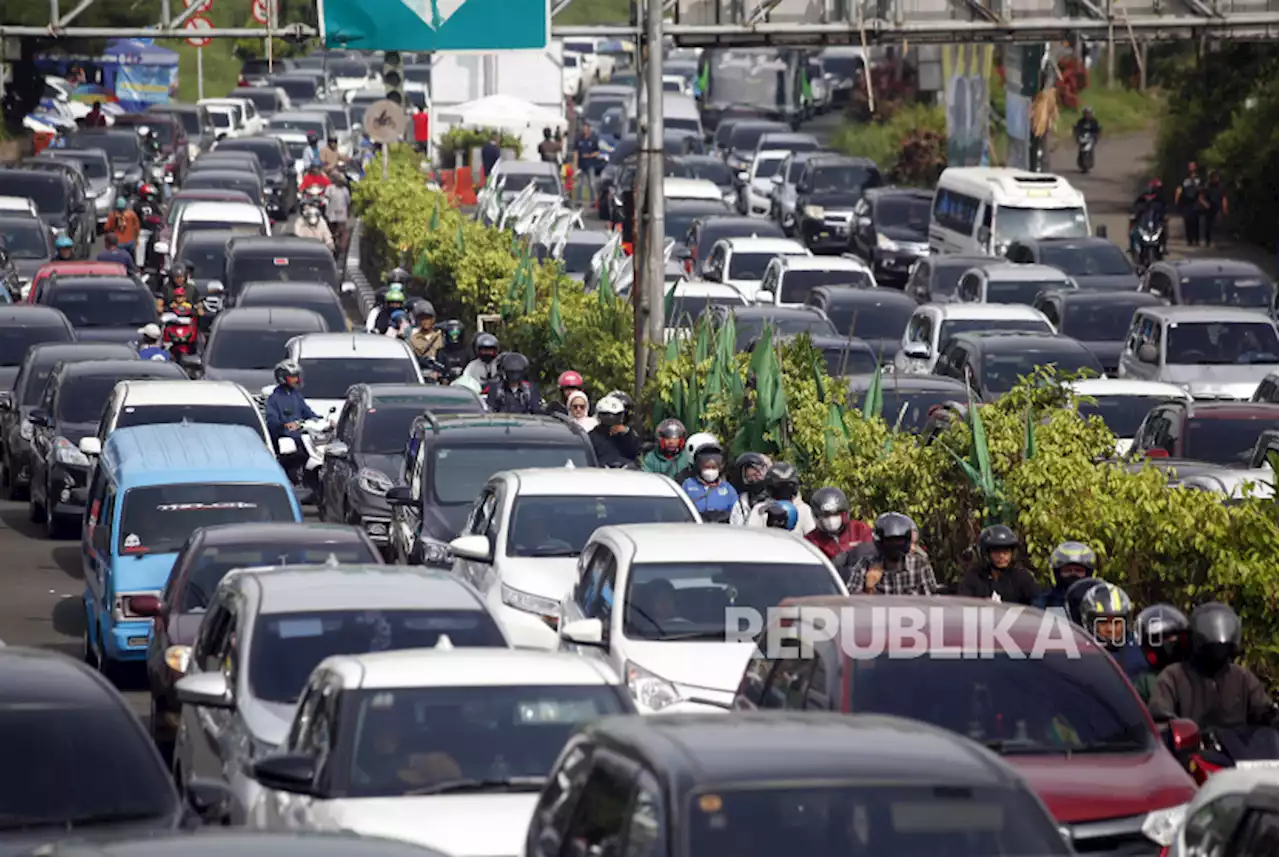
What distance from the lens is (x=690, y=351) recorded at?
2372 cm

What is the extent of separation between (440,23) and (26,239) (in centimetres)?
1763

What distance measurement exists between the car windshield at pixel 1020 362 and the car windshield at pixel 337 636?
14.3 meters

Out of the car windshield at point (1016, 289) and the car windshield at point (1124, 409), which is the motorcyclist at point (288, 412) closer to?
the car windshield at point (1124, 409)

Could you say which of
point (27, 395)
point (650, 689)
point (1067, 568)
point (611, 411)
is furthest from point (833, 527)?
point (27, 395)

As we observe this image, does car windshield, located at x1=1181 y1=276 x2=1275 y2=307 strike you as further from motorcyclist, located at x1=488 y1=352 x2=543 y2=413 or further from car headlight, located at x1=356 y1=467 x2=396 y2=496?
car headlight, located at x1=356 y1=467 x2=396 y2=496

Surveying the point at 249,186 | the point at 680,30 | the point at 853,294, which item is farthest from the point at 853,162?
the point at 680,30

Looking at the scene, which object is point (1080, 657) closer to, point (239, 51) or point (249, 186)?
point (249, 186)

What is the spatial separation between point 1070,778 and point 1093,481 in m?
5.43

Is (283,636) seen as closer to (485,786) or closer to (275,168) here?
(485,786)

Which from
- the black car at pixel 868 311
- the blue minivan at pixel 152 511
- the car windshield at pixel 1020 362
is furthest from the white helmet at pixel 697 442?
the black car at pixel 868 311

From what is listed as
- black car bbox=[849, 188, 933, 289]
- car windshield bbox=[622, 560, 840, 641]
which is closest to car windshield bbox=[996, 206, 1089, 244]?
black car bbox=[849, 188, 933, 289]

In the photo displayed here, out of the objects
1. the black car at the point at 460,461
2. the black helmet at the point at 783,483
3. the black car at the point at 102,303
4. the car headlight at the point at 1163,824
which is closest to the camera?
the car headlight at the point at 1163,824

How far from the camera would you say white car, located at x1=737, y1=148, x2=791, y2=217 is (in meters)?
56.0

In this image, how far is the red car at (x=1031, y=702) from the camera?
→ 9500 millimetres
